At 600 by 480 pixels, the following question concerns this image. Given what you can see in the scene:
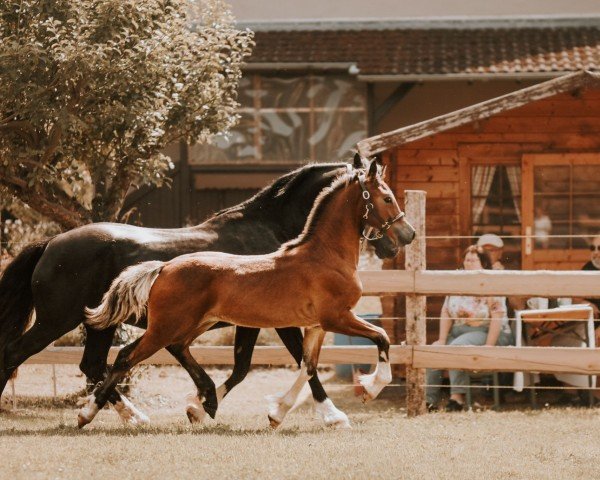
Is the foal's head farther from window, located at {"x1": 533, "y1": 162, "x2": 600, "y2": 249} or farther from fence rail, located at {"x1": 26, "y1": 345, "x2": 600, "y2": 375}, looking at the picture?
window, located at {"x1": 533, "y1": 162, "x2": 600, "y2": 249}

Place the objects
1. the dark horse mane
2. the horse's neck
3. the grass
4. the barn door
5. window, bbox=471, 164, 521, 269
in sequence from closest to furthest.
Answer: the grass < the horse's neck < the dark horse mane < the barn door < window, bbox=471, 164, 521, 269

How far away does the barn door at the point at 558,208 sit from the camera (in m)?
14.0

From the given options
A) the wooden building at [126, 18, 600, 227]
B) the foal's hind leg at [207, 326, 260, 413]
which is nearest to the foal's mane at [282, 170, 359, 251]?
the foal's hind leg at [207, 326, 260, 413]

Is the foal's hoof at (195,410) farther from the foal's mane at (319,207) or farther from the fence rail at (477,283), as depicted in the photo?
the fence rail at (477,283)

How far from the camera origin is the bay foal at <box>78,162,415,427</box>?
8.14m

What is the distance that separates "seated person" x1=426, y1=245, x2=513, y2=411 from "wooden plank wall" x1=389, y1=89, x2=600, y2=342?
197 cm

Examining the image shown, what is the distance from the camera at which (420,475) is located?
6.75 m

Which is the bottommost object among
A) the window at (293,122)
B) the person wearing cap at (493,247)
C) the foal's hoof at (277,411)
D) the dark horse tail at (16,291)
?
the foal's hoof at (277,411)

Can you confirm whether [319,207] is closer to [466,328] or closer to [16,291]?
[16,291]

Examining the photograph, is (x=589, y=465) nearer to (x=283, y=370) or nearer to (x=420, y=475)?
(x=420, y=475)

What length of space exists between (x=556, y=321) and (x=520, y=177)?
9.15 feet

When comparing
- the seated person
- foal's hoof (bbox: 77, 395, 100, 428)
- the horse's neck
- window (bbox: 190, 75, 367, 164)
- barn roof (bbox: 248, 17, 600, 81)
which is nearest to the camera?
foal's hoof (bbox: 77, 395, 100, 428)

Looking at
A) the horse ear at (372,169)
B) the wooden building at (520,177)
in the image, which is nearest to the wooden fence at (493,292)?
the horse ear at (372,169)

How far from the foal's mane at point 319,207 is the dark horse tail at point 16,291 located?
2248 mm
